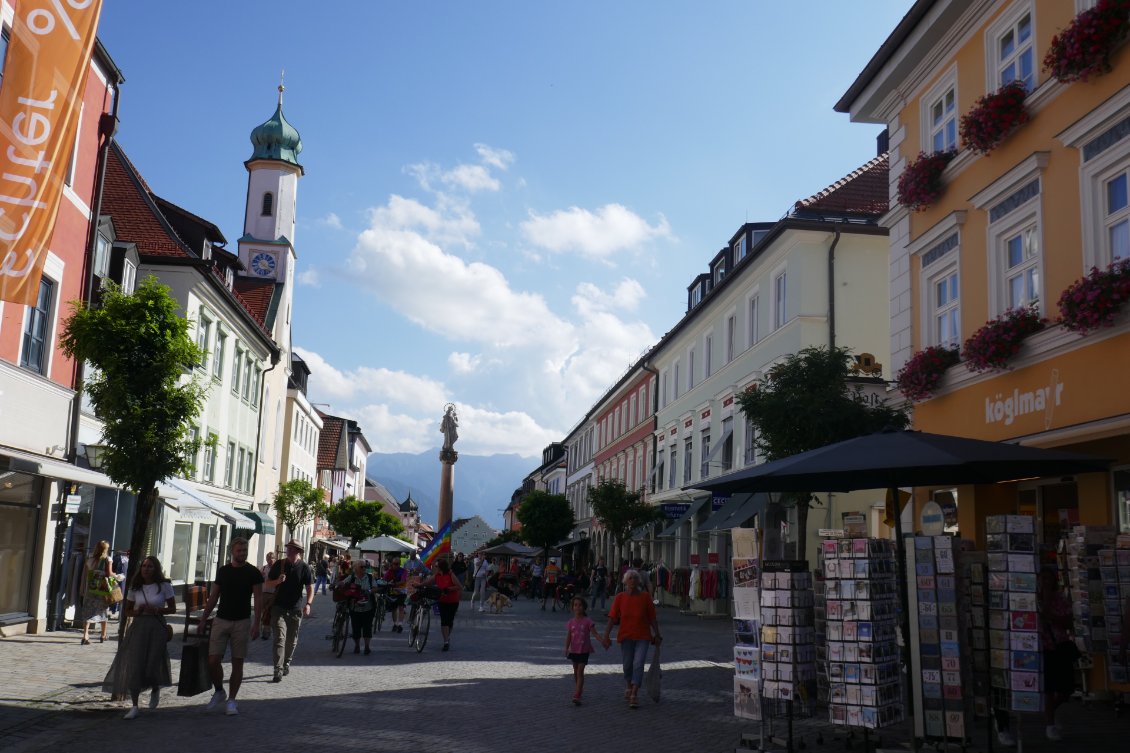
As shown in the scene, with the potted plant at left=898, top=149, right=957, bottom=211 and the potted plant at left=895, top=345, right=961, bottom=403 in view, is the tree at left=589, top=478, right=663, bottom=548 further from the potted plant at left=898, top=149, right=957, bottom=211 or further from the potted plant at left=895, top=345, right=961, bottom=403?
the potted plant at left=898, top=149, right=957, bottom=211

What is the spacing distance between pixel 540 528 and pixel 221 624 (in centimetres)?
5296

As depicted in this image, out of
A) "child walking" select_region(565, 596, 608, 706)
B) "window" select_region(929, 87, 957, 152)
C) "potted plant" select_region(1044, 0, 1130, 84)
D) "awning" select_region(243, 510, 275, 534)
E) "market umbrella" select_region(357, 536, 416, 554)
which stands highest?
"window" select_region(929, 87, 957, 152)

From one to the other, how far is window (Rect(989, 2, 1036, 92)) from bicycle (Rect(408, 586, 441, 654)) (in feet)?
40.9

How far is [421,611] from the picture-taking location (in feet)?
64.8

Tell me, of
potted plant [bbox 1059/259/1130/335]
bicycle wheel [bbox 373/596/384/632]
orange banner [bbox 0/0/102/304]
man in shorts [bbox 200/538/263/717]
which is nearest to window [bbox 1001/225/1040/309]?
potted plant [bbox 1059/259/1130/335]

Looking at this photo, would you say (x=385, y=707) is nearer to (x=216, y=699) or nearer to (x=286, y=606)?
(x=216, y=699)

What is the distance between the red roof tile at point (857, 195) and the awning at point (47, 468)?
19084 millimetres

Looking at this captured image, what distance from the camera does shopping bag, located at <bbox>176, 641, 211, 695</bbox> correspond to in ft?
36.6

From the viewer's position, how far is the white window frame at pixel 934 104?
16269mm

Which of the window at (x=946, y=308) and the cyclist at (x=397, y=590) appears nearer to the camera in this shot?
the window at (x=946, y=308)

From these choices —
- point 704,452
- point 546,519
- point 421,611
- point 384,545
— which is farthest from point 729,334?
point 546,519

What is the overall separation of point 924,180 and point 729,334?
59.4 feet

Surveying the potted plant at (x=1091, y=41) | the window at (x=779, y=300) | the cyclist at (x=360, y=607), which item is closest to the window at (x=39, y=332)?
the cyclist at (x=360, y=607)

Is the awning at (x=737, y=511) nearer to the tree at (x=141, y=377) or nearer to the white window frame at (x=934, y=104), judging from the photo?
the white window frame at (x=934, y=104)
